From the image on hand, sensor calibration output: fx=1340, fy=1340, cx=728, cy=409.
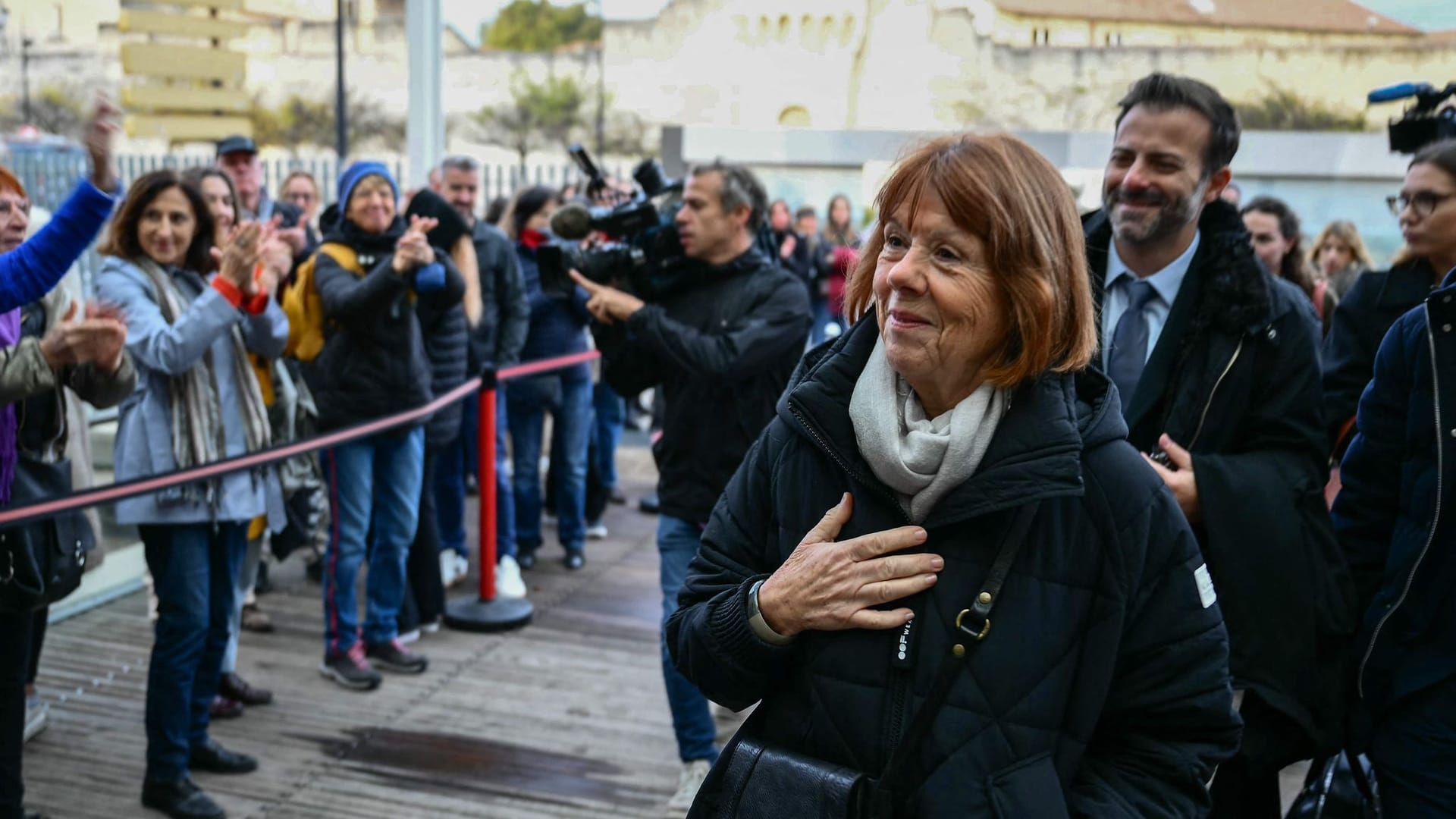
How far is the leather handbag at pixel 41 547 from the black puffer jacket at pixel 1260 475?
9.42 ft

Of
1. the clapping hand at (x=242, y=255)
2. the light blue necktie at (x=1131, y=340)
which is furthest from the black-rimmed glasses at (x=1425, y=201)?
the clapping hand at (x=242, y=255)

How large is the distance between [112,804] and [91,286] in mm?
4777

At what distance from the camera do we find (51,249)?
3.38 meters

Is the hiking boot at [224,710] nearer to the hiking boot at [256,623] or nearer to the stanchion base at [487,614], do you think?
the hiking boot at [256,623]

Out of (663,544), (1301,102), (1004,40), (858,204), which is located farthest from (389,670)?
(1004,40)

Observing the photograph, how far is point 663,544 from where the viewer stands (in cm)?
432

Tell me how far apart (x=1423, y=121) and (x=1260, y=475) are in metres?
1.88

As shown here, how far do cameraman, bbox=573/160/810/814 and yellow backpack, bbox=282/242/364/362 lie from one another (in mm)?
1469

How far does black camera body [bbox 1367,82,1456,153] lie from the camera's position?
383 cm

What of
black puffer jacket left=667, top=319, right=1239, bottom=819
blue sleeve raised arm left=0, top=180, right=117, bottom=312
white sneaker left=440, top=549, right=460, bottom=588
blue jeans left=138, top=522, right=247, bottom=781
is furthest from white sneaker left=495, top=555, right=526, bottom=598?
black puffer jacket left=667, top=319, right=1239, bottom=819

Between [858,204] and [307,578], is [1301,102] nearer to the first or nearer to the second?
[858,204]

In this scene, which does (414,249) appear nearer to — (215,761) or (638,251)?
(638,251)

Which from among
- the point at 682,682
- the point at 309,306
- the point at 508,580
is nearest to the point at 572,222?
the point at 309,306

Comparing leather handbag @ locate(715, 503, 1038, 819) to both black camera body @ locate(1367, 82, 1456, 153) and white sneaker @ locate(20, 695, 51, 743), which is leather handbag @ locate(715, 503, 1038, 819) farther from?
white sneaker @ locate(20, 695, 51, 743)
